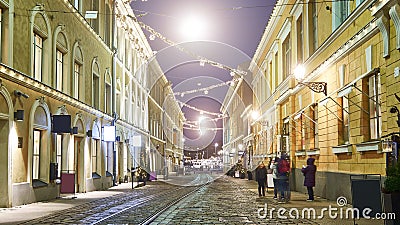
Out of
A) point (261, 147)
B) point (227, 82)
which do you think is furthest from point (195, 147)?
point (261, 147)

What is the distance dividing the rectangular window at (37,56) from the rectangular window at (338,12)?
10254 mm

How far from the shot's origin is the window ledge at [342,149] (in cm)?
1756

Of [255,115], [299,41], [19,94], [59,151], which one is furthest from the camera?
[255,115]

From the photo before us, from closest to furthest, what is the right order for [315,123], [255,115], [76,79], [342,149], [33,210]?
[33,210] < [342,149] < [315,123] < [76,79] < [255,115]

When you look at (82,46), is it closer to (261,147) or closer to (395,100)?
(395,100)

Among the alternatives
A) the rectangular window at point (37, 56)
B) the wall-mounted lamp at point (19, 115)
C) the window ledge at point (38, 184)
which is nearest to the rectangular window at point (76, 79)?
the rectangular window at point (37, 56)

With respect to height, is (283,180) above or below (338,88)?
below

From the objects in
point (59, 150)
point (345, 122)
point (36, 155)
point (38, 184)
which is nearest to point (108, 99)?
point (59, 150)

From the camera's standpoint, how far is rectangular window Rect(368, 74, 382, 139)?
50.3ft

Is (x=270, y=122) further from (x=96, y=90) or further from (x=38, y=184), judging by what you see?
(x=38, y=184)

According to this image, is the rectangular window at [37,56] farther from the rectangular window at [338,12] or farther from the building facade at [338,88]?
the rectangular window at [338,12]

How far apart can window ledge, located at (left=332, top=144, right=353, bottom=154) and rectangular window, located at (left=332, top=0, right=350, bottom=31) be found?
3990mm

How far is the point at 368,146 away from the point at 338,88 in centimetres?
444

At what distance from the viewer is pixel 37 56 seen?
2042cm
